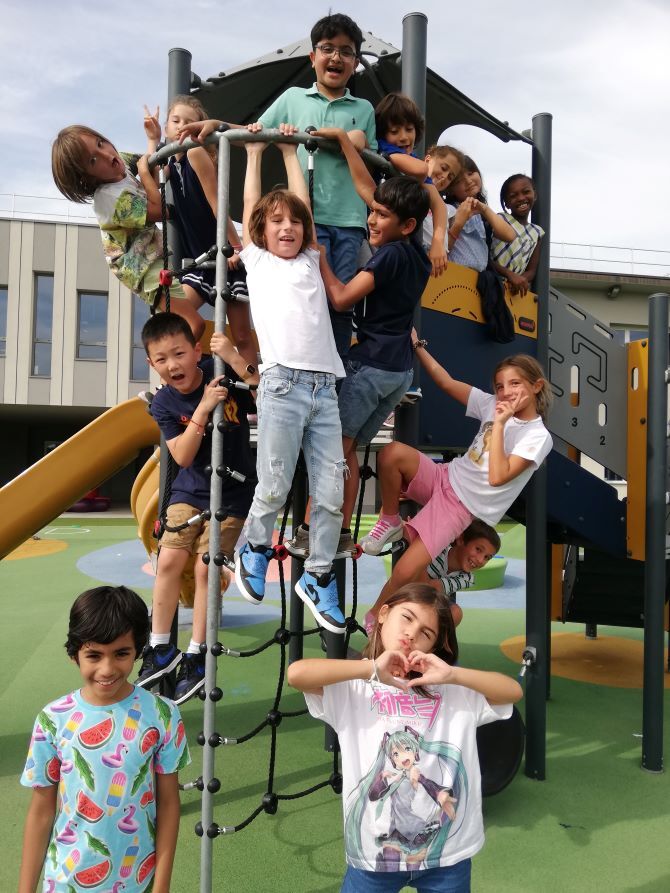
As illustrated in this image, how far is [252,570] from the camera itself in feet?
8.75

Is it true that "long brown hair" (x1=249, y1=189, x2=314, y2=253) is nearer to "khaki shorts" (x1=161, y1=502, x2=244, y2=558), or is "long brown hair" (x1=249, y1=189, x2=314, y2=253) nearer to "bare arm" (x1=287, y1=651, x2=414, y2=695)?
"khaki shorts" (x1=161, y1=502, x2=244, y2=558)

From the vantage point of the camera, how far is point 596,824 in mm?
3641

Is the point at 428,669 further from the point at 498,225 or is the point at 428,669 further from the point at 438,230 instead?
the point at 498,225

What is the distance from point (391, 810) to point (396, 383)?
66.6 inches

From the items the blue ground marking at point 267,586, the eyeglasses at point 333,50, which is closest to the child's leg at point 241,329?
the eyeglasses at point 333,50

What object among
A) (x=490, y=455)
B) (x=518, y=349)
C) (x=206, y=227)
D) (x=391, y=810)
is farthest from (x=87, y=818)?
(x=518, y=349)

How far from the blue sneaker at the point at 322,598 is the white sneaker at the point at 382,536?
1.96 ft

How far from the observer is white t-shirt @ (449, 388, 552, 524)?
3.36m

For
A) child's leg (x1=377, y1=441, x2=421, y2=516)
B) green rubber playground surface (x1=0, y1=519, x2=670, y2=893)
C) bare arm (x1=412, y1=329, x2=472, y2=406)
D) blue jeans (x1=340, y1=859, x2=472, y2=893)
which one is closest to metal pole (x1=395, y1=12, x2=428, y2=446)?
bare arm (x1=412, y1=329, x2=472, y2=406)

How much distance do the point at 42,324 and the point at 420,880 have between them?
20033mm

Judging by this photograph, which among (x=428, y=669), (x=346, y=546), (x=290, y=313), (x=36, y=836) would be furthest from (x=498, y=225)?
(x=36, y=836)

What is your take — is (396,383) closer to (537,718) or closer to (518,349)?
(518,349)

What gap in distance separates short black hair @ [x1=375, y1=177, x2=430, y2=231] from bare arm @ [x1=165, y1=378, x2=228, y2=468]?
0.99 metres

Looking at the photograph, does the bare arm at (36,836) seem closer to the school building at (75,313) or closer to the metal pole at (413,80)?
the metal pole at (413,80)
